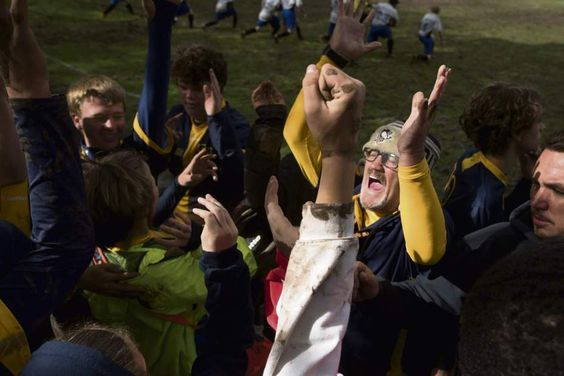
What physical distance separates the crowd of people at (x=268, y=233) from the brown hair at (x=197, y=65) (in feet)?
0.04

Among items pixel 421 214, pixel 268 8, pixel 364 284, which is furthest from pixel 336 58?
pixel 268 8

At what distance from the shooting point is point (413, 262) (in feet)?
8.17

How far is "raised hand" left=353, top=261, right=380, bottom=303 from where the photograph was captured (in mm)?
2066

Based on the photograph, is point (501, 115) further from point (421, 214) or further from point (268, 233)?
point (268, 233)

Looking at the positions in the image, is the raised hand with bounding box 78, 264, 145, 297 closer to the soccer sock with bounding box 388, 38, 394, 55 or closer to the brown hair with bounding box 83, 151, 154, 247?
the brown hair with bounding box 83, 151, 154, 247

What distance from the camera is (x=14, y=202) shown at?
79.5 inches

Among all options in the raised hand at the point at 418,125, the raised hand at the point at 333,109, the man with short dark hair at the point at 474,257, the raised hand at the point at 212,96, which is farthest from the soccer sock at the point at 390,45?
the raised hand at the point at 333,109

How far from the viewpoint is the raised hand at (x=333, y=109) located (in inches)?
52.2

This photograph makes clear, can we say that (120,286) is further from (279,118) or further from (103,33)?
(103,33)

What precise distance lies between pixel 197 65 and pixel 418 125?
82.9 inches

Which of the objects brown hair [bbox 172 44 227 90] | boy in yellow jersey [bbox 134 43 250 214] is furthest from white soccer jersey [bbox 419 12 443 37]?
brown hair [bbox 172 44 227 90]

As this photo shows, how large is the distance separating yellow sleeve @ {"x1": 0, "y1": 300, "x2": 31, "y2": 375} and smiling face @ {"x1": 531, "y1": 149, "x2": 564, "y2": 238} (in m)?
1.76

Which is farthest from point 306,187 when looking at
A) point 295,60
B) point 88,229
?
point 295,60

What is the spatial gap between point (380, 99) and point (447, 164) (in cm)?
316
